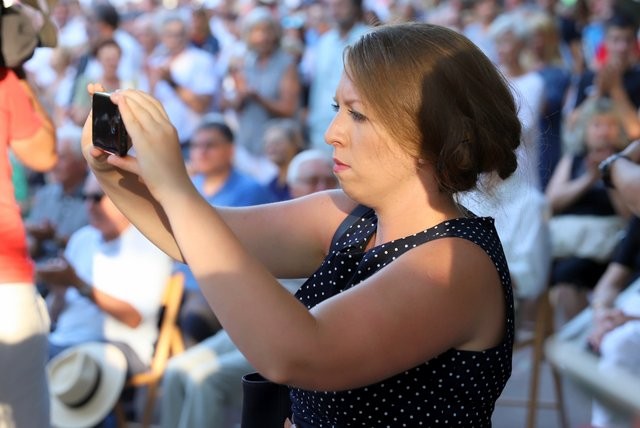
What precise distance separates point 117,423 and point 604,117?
2.76m

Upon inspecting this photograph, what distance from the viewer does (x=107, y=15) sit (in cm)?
792

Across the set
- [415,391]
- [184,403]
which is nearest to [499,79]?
[415,391]

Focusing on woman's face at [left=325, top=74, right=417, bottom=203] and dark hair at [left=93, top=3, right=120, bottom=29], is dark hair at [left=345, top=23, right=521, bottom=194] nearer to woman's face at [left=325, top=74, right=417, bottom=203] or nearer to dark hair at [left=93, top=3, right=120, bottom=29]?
woman's face at [left=325, top=74, right=417, bottom=203]

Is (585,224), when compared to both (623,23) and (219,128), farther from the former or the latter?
(219,128)

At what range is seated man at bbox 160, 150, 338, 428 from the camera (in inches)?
155

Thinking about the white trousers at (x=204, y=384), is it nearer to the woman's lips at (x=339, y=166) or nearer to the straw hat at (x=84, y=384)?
the straw hat at (x=84, y=384)

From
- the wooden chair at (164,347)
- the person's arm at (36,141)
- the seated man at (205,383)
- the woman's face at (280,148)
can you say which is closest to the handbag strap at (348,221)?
the person's arm at (36,141)

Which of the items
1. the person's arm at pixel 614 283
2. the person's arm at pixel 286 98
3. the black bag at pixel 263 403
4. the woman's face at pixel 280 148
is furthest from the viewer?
the person's arm at pixel 286 98

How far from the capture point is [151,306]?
13.7 feet

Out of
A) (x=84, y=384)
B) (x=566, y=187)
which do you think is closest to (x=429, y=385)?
(x=84, y=384)

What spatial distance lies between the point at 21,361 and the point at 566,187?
3.50 m

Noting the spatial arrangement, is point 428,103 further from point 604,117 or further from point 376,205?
point 604,117

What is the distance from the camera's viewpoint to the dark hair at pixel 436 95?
1.64 metres

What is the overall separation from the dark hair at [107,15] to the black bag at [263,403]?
6507mm
